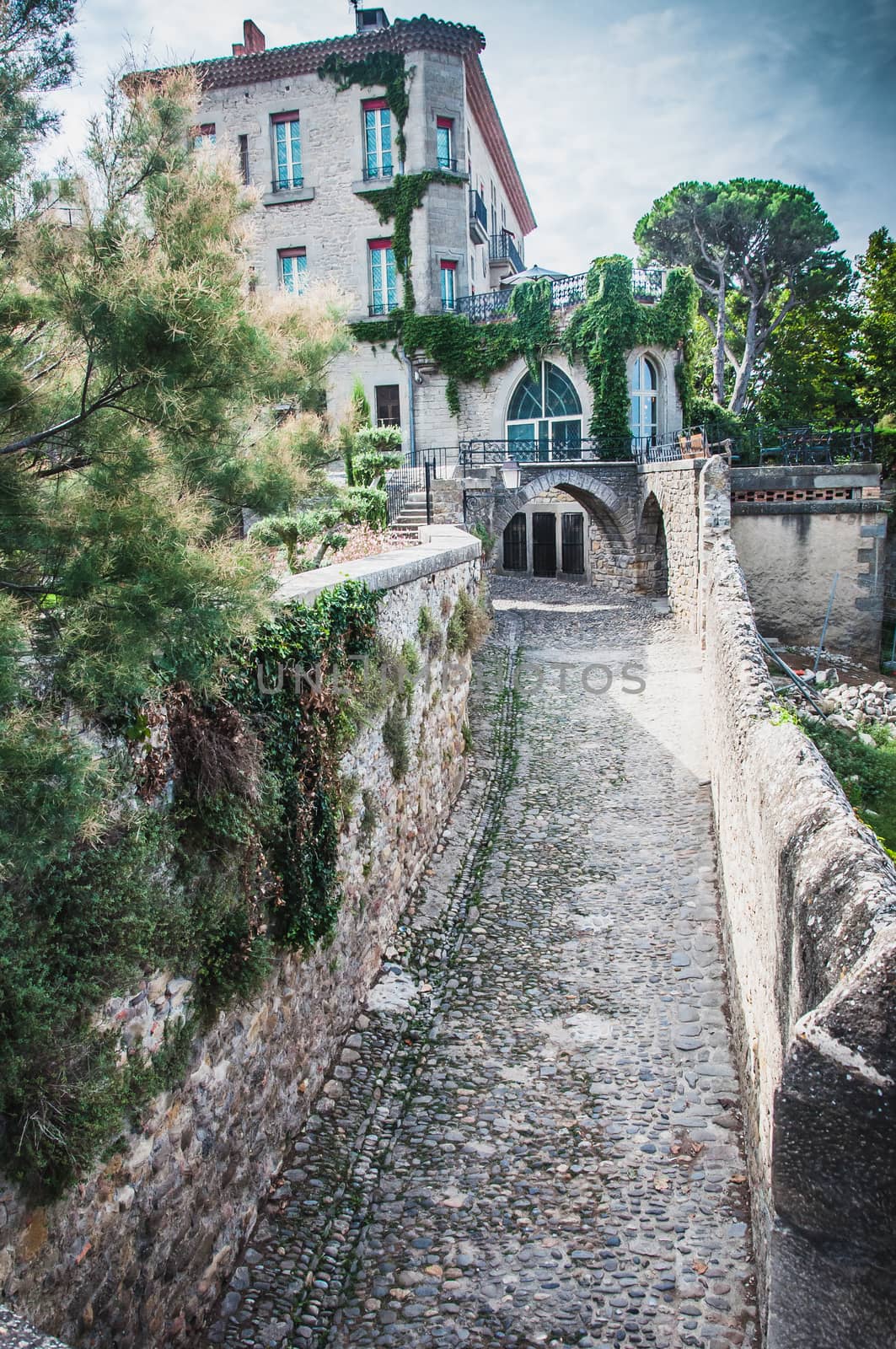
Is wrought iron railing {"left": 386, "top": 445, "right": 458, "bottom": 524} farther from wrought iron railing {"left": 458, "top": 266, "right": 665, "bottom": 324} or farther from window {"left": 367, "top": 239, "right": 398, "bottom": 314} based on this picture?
window {"left": 367, "top": 239, "right": 398, "bottom": 314}

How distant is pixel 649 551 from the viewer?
72.0 feet

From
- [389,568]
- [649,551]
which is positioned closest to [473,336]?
[649,551]

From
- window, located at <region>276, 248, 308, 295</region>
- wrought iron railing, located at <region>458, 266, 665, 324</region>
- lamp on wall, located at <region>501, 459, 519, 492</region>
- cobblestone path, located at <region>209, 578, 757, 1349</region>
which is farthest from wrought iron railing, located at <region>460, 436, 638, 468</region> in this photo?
cobblestone path, located at <region>209, 578, 757, 1349</region>

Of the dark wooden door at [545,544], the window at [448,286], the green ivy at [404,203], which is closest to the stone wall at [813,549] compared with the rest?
the dark wooden door at [545,544]

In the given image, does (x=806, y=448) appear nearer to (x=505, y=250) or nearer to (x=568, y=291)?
(x=568, y=291)

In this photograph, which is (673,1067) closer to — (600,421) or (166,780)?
(166,780)

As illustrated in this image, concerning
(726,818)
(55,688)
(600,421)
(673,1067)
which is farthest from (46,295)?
(600,421)

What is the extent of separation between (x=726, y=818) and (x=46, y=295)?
6.59 meters

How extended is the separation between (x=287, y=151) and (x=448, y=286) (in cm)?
551

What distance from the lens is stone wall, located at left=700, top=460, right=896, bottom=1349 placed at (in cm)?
258

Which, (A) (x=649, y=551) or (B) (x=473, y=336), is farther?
(B) (x=473, y=336)

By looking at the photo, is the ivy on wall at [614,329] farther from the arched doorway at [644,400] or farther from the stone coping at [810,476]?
the stone coping at [810,476]

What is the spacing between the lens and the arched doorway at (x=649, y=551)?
2183cm

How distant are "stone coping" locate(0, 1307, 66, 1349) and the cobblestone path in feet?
9.89
